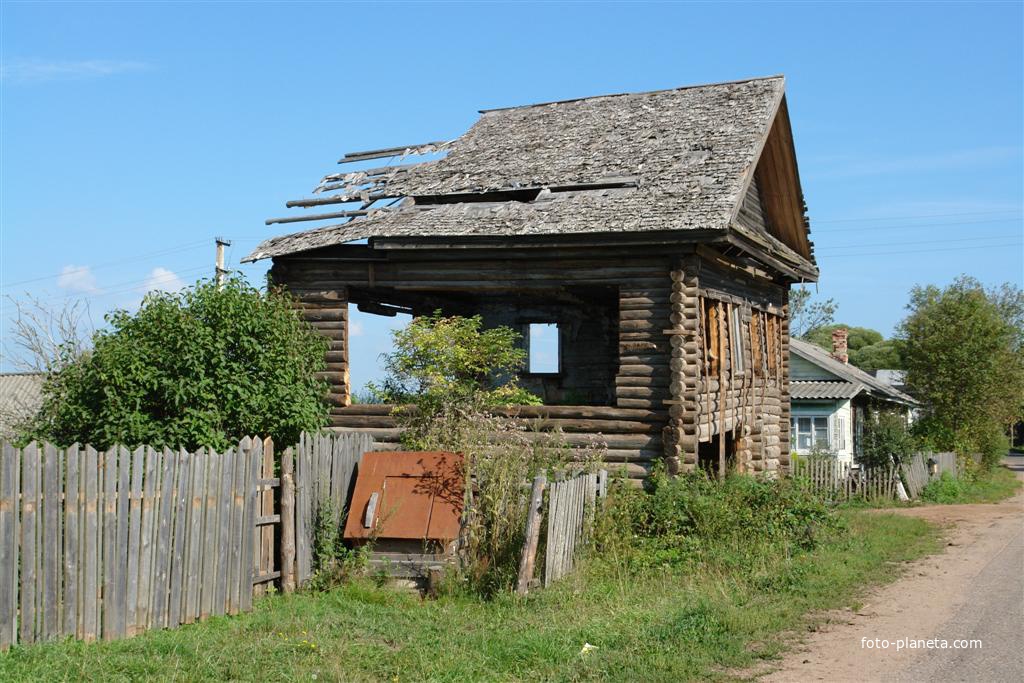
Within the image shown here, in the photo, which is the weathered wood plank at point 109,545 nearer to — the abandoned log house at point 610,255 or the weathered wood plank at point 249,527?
the weathered wood plank at point 249,527

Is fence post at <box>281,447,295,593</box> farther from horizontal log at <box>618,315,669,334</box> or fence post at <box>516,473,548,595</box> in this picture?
horizontal log at <box>618,315,669,334</box>

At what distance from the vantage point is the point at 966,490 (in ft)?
92.9

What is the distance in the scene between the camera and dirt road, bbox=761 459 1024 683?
8398mm

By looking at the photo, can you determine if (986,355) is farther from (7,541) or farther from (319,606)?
(7,541)

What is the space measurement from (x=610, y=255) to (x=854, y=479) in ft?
40.2

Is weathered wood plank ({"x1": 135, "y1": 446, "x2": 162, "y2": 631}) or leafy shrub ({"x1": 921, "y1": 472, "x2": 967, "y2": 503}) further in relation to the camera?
leafy shrub ({"x1": 921, "y1": 472, "x2": 967, "y2": 503})

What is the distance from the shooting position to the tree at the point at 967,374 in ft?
121

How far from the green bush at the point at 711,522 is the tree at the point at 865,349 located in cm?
5283

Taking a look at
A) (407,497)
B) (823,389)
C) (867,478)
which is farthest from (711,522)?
(823,389)

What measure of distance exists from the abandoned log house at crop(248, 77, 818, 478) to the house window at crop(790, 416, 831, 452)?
41.4 feet

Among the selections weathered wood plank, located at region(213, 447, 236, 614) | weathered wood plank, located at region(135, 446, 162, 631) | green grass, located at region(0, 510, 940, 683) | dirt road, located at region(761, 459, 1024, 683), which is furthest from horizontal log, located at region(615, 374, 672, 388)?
weathered wood plank, located at region(135, 446, 162, 631)

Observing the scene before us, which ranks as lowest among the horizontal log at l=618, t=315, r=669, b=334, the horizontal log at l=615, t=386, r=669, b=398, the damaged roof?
the horizontal log at l=615, t=386, r=669, b=398

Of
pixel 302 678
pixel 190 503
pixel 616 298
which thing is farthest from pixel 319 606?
pixel 616 298

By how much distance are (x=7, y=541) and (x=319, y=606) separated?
334 centimetres
